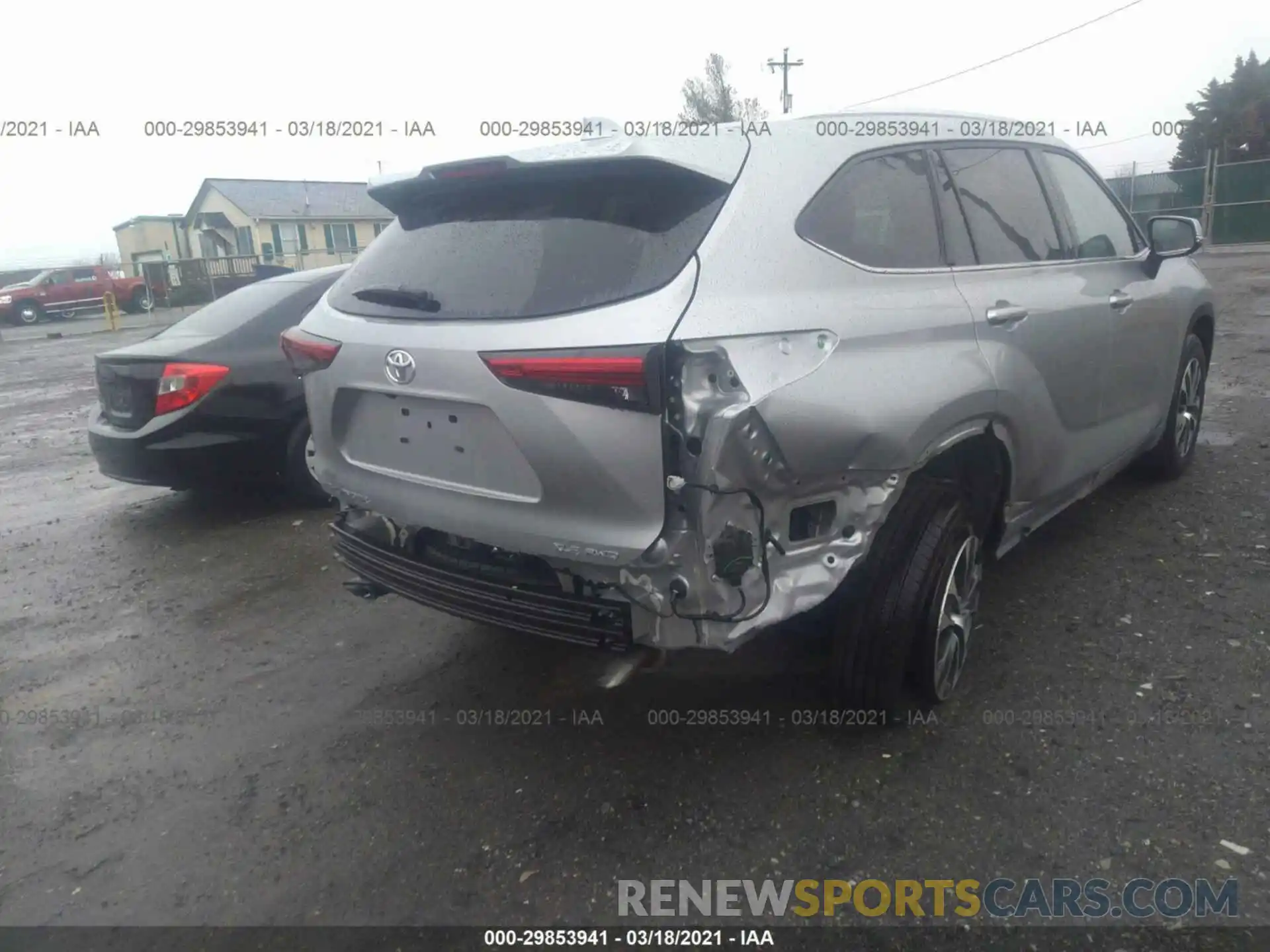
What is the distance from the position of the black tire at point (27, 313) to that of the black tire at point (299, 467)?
31.0m

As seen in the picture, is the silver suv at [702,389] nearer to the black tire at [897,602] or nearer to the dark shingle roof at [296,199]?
the black tire at [897,602]

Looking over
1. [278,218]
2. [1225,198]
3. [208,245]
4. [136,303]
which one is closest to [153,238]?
[208,245]

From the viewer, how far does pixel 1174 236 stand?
450 cm

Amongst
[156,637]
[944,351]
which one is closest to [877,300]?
[944,351]

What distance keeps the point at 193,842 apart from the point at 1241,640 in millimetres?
3594

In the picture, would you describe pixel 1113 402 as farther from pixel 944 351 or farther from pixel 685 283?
pixel 685 283

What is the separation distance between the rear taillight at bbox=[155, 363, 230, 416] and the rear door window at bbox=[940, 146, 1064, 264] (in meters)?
4.04

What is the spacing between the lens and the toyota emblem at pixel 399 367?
2672mm

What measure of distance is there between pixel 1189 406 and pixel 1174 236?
3.50ft

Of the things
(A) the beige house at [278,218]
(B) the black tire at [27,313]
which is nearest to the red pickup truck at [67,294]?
(B) the black tire at [27,313]

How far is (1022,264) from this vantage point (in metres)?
3.39

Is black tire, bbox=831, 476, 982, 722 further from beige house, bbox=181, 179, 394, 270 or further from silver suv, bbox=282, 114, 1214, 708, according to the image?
beige house, bbox=181, 179, 394, 270

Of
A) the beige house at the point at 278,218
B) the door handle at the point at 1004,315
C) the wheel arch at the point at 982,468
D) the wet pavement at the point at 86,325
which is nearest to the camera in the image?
the wheel arch at the point at 982,468

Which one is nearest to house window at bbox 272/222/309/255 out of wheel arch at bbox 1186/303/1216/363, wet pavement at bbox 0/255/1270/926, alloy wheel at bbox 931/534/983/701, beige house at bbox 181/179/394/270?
beige house at bbox 181/179/394/270
